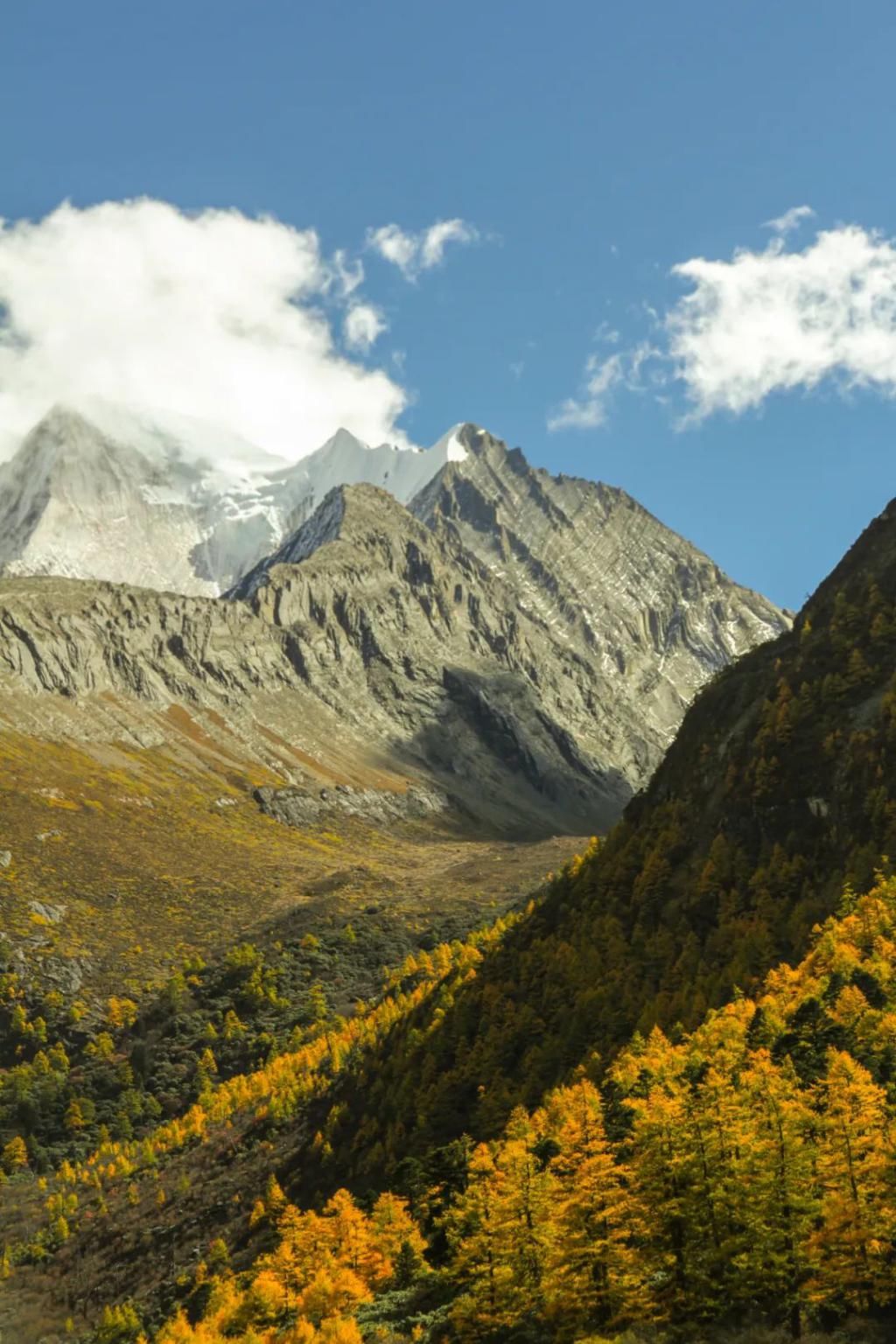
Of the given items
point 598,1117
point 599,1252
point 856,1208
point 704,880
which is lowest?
point 599,1252

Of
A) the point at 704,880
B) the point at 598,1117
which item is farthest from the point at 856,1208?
the point at 704,880

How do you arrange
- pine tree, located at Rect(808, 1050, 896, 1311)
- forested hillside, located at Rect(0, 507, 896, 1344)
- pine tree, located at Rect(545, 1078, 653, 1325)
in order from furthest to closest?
1. pine tree, located at Rect(545, 1078, 653, 1325)
2. forested hillside, located at Rect(0, 507, 896, 1344)
3. pine tree, located at Rect(808, 1050, 896, 1311)

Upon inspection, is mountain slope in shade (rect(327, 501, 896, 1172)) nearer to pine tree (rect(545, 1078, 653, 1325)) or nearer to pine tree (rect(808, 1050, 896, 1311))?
pine tree (rect(545, 1078, 653, 1325))

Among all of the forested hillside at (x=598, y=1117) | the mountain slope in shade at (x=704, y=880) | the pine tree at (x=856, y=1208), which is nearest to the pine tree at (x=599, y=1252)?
the forested hillside at (x=598, y=1117)

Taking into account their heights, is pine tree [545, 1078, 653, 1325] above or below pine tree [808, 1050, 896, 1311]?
below

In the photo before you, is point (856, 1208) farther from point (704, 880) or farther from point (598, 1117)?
point (704, 880)

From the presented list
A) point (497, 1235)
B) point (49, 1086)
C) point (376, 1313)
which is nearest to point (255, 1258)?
point (376, 1313)

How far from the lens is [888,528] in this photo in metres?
103

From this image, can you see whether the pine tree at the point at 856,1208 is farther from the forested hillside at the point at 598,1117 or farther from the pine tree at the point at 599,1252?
the pine tree at the point at 599,1252

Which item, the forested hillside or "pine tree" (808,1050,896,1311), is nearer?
"pine tree" (808,1050,896,1311)

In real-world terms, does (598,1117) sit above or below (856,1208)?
below

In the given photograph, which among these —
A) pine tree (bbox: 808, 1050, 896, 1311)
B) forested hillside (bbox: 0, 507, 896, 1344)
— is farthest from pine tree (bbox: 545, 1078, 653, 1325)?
pine tree (bbox: 808, 1050, 896, 1311)

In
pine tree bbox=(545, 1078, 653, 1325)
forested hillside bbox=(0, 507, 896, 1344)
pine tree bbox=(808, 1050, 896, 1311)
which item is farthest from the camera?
pine tree bbox=(545, 1078, 653, 1325)

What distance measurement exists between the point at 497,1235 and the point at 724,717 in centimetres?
5788
